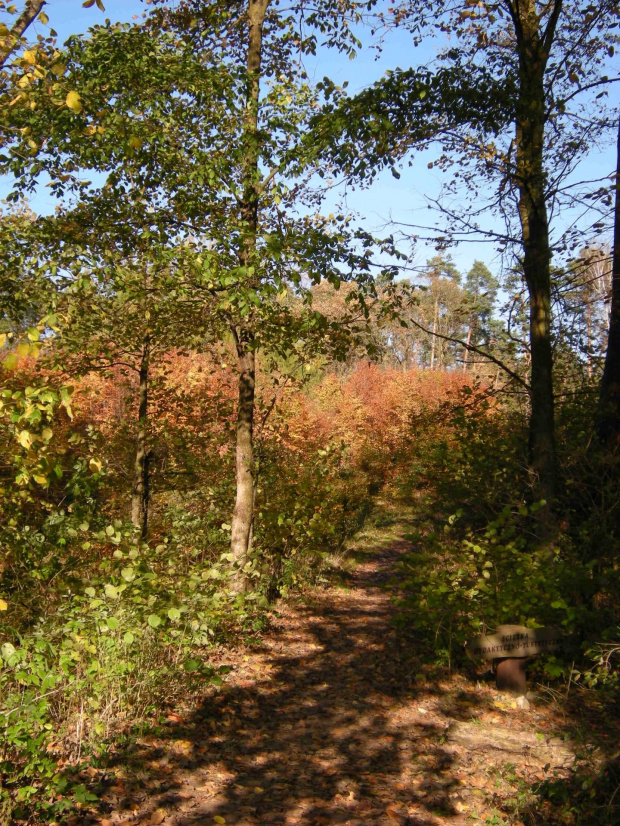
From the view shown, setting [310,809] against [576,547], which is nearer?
[310,809]

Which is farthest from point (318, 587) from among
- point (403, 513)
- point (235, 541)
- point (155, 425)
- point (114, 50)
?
point (403, 513)

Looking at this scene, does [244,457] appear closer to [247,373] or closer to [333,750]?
[247,373]

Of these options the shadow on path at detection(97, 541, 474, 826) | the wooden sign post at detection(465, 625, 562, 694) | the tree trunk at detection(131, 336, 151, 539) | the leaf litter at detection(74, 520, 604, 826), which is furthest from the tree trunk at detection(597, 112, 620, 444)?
the tree trunk at detection(131, 336, 151, 539)

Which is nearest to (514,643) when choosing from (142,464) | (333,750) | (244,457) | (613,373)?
(333,750)

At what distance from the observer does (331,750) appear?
5.18m

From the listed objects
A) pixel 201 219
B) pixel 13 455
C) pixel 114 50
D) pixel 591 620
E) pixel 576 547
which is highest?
pixel 114 50

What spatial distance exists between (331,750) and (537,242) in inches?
232

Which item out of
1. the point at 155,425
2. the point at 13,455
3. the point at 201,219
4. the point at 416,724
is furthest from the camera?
the point at 155,425

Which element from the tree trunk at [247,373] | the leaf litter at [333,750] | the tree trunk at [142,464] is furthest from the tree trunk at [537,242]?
the tree trunk at [142,464]

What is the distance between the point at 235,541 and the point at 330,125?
16.5 ft

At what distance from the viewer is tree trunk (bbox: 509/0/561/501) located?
728 cm

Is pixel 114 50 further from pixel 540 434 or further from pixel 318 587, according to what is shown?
pixel 318 587

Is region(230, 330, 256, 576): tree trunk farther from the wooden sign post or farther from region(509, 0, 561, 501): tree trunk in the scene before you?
region(509, 0, 561, 501): tree trunk

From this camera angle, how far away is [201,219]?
793cm
